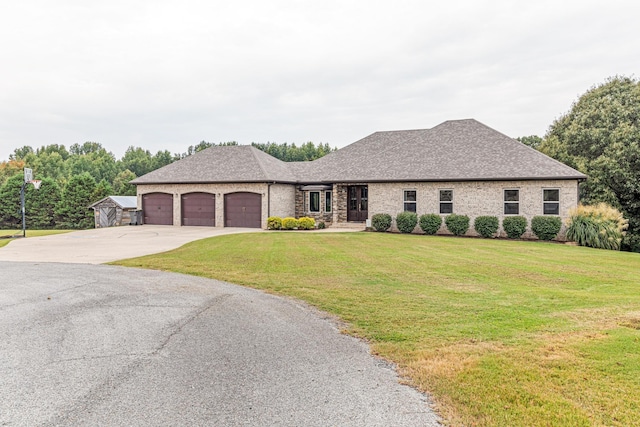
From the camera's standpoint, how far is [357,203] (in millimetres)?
28688

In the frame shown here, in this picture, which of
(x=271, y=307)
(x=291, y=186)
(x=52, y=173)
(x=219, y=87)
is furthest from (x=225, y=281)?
(x=52, y=173)

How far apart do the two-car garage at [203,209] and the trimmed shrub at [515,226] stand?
14943 mm

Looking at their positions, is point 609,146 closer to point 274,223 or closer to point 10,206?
point 274,223

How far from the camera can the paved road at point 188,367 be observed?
373cm

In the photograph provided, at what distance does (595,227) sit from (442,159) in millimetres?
9008

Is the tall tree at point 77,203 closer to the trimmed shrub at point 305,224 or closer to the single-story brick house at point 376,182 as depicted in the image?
the single-story brick house at point 376,182

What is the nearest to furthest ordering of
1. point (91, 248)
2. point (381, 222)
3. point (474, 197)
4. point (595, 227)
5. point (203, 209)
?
1. point (91, 248)
2. point (595, 227)
3. point (474, 197)
4. point (381, 222)
5. point (203, 209)

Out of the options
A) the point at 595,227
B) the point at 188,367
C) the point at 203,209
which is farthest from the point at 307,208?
the point at 188,367

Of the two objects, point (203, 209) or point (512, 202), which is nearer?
point (512, 202)

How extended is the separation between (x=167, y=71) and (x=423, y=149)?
18.0 metres

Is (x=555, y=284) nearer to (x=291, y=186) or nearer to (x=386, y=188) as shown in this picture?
(x=386, y=188)

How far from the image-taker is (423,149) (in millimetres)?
27344

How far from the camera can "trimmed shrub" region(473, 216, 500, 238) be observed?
22547 millimetres

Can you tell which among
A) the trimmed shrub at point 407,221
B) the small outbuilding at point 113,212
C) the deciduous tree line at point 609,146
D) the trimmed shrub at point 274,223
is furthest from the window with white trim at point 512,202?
the small outbuilding at point 113,212
